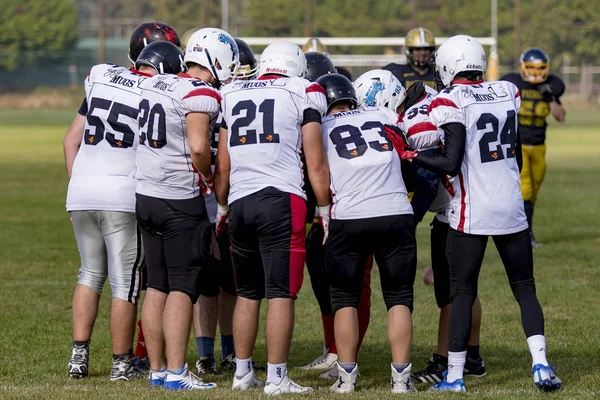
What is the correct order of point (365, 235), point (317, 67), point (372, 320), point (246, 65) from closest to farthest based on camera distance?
1. point (365, 235)
2. point (246, 65)
3. point (317, 67)
4. point (372, 320)

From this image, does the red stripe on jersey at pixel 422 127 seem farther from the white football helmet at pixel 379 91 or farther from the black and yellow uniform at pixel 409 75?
the black and yellow uniform at pixel 409 75

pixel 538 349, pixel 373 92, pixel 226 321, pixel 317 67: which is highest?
pixel 317 67

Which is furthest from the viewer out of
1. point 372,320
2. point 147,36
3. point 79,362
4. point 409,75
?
point 409,75

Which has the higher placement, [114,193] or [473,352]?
[114,193]

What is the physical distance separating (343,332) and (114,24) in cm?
7874

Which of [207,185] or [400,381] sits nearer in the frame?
[400,381]

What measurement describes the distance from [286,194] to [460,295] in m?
1.09

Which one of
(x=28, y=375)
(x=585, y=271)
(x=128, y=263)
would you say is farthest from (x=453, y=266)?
(x=585, y=271)

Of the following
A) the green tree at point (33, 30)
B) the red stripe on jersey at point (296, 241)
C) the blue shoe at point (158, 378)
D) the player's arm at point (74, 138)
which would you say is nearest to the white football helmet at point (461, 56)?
the red stripe on jersey at point (296, 241)

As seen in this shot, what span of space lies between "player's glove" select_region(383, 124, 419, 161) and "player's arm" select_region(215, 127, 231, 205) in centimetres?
86

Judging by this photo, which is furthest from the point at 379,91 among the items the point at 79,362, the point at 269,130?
the point at 79,362

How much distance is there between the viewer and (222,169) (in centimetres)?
551

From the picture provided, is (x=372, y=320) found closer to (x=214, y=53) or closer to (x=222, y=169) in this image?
(x=222, y=169)

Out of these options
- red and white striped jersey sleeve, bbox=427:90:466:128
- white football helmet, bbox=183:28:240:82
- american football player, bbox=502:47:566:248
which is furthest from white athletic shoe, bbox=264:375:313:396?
american football player, bbox=502:47:566:248
